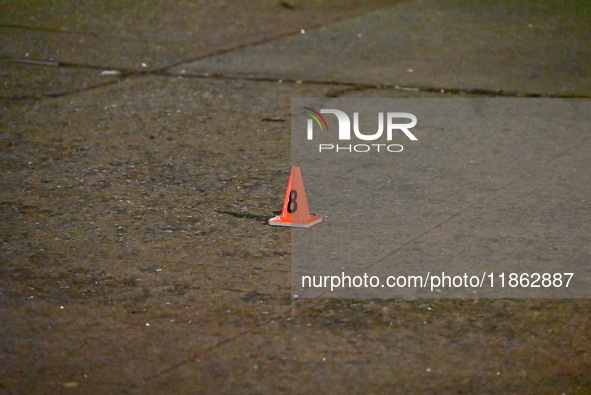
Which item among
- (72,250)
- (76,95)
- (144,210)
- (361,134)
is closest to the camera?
(72,250)

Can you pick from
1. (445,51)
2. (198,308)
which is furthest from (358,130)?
(198,308)

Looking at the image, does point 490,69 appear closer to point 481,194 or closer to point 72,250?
point 481,194

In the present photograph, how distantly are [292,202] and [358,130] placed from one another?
5.26 feet

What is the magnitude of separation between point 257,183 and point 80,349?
1920 millimetres

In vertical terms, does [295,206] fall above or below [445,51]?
below

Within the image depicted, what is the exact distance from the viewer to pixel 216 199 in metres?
4.90

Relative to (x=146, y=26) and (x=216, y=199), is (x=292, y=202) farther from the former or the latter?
(x=146, y=26)

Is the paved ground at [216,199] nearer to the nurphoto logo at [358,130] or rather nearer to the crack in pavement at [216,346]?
the crack in pavement at [216,346]

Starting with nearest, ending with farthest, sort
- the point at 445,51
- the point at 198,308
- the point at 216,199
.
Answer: the point at 198,308 → the point at 216,199 → the point at 445,51

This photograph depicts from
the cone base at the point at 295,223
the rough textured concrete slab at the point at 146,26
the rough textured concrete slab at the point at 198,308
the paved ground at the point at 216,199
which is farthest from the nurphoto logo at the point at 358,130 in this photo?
the rough textured concrete slab at the point at 146,26

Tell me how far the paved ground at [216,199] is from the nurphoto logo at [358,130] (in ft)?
0.93

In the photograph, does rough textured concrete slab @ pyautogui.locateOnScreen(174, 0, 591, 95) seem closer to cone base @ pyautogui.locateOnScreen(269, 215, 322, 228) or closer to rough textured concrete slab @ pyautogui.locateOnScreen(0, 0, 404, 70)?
rough textured concrete slab @ pyautogui.locateOnScreen(0, 0, 404, 70)

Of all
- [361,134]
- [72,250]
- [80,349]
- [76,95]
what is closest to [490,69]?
[361,134]

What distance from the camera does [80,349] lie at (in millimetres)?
3408
